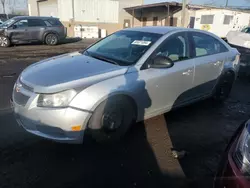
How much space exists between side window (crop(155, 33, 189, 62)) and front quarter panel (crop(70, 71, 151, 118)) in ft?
2.36

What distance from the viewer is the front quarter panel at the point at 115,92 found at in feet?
9.08

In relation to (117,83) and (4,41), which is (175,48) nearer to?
(117,83)

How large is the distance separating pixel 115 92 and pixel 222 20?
21141mm

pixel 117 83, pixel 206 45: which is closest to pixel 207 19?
pixel 206 45

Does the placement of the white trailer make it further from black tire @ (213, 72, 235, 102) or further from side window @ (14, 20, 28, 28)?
black tire @ (213, 72, 235, 102)

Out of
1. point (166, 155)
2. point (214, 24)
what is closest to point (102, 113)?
point (166, 155)

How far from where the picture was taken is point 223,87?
5090 mm

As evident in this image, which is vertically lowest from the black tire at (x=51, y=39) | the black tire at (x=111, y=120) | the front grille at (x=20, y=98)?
the black tire at (x=51, y=39)

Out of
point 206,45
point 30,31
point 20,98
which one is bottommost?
point 30,31

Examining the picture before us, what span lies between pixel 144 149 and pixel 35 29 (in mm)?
13798

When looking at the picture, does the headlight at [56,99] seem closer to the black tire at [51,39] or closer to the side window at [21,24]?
the side window at [21,24]

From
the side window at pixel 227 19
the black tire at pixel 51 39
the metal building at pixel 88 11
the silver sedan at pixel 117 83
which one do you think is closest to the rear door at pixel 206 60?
the silver sedan at pixel 117 83

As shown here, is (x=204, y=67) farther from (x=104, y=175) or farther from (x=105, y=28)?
(x=105, y=28)

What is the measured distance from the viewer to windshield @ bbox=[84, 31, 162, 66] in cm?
Answer: 352
